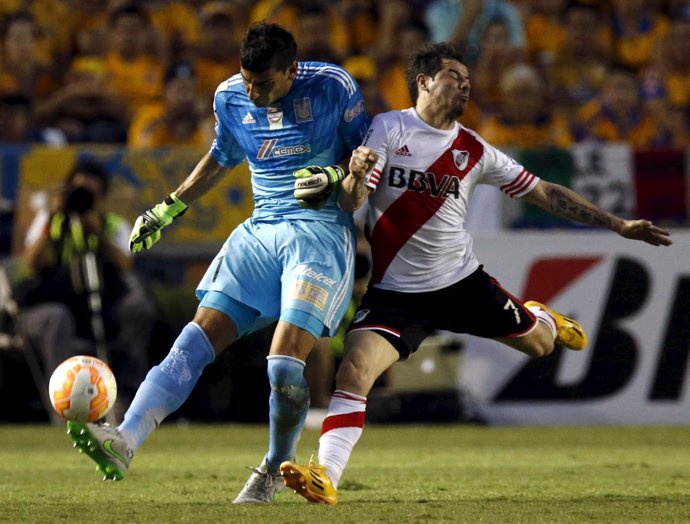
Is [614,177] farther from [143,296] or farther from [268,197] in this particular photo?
[268,197]

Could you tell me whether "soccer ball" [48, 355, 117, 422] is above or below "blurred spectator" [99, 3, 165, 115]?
below

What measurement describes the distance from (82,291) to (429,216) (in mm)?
5807

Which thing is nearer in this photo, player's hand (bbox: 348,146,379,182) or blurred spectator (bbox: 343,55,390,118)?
player's hand (bbox: 348,146,379,182)

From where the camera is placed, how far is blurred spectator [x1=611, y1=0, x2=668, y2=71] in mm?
16641

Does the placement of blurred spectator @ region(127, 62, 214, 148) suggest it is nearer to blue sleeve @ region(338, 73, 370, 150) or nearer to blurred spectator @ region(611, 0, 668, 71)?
blurred spectator @ region(611, 0, 668, 71)

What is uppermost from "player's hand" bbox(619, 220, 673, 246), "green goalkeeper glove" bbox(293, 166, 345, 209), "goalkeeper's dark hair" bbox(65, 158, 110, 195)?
"green goalkeeper glove" bbox(293, 166, 345, 209)

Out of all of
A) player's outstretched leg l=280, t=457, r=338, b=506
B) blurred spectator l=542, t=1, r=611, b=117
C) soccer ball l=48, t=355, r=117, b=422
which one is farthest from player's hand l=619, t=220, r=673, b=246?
blurred spectator l=542, t=1, r=611, b=117

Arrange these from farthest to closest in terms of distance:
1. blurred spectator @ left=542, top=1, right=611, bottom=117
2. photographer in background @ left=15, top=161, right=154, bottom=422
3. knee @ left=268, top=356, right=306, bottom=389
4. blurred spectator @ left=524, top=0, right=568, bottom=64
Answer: blurred spectator @ left=524, top=0, right=568, bottom=64 < blurred spectator @ left=542, top=1, right=611, bottom=117 < photographer in background @ left=15, top=161, right=154, bottom=422 < knee @ left=268, top=356, right=306, bottom=389

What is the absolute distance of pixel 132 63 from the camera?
15047 mm

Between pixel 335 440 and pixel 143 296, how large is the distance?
601 centimetres

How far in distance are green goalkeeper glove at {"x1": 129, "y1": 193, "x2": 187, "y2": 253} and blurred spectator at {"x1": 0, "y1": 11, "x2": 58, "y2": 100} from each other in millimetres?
7574

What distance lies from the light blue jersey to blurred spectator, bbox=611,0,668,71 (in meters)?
10.2

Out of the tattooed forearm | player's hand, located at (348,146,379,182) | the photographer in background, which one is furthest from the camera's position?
the photographer in background

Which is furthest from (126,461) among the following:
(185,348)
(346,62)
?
(346,62)
